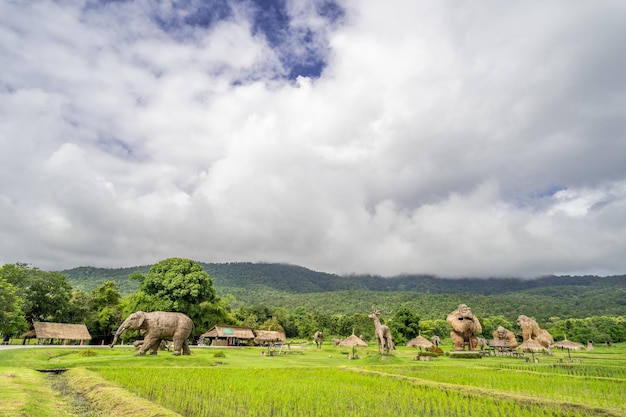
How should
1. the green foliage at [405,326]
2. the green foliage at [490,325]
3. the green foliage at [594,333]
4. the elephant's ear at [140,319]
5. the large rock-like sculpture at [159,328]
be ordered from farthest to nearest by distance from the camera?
1. the green foliage at [490,325]
2. the green foliage at [405,326]
3. the green foliage at [594,333]
4. the elephant's ear at [140,319]
5. the large rock-like sculpture at [159,328]

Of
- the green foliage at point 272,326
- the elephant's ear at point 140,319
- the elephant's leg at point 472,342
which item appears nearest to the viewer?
the elephant's ear at point 140,319

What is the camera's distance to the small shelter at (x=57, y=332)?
121 feet

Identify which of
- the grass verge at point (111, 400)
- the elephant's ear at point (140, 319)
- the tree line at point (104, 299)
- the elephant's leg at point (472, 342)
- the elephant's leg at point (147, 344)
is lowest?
the elephant's leg at point (472, 342)

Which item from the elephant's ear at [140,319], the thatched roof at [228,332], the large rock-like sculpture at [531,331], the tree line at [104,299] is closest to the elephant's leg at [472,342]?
the large rock-like sculpture at [531,331]

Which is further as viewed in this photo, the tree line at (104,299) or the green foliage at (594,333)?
the green foliage at (594,333)

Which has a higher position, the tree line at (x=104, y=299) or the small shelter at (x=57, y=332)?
the tree line at (x=104, y=299)

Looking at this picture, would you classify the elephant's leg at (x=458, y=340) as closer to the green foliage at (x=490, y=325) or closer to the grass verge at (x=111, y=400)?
the green foliage at (x=490, y=325)

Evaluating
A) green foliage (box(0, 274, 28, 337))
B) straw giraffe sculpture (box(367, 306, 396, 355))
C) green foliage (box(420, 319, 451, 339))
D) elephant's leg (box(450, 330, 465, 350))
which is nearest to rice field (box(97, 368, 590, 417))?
straw giraffe sculpture (box(367, 306, 396, 355))

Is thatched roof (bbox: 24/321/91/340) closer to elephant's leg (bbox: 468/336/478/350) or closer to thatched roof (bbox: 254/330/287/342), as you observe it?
thatched roof (bbox: 254/330/287/342)

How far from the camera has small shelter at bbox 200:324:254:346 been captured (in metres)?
55.7

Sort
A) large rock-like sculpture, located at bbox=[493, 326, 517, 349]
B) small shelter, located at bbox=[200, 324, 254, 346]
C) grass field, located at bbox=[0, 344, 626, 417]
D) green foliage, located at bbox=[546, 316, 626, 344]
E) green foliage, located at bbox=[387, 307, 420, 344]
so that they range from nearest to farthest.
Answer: grass field, located at bbox=[0, 344, 626, 417] → large rock-like sculpture, located at bbox=[493, 326, 517, 349] → small shelter, located at bbox=[200, 324, 254, 346] → green foliage, located at bbox=[546, 316, 626, 344] → green foliage, located at bbox=[387, 307, 420, 344]

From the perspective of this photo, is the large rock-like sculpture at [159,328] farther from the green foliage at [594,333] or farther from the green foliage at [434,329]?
the green foliage at [594,333]

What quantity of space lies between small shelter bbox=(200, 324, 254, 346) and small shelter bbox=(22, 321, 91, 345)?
58.2ft

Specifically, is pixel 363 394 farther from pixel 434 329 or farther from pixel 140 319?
pixel 434 329
